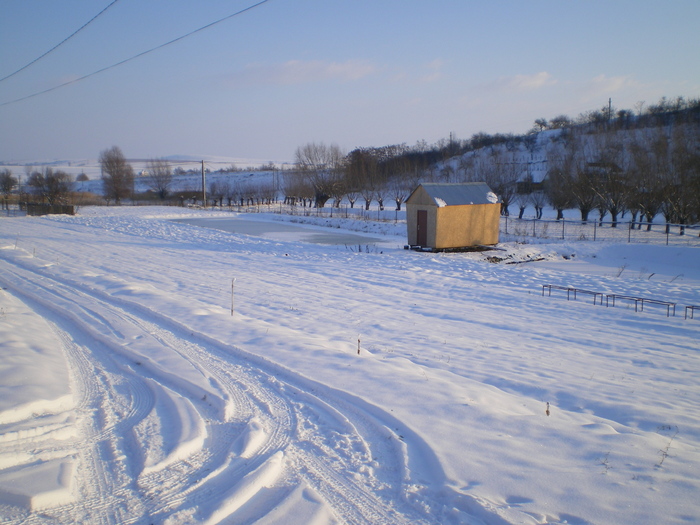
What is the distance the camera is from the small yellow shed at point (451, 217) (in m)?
23.0

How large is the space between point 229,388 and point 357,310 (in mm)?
5213

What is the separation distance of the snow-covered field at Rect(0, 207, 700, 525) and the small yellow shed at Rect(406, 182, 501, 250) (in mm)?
11332

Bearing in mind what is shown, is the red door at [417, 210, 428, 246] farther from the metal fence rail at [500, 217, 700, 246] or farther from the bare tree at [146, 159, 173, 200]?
the bare tree at [146, 159, 173, 200]

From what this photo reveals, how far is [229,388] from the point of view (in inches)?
217

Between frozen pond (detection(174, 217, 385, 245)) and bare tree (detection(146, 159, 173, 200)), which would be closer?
frozen pond (detection(174, 217, 385, 245))

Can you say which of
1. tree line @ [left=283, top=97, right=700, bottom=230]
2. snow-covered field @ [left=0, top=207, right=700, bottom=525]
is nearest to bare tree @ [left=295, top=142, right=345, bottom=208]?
tree line @ [left=283, top=97, right=700, bottom=230]

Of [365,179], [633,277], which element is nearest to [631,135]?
[365,179]

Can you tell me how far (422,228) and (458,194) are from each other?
8.40ft

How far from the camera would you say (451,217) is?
76.3ft

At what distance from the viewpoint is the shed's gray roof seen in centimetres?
2328

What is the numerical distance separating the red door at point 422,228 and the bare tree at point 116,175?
2440 inches

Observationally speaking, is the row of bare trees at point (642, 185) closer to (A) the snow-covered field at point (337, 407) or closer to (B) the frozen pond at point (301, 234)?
(B) the frozen pond at point (301, 234)

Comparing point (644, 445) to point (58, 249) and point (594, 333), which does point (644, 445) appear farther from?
point (58, 249)

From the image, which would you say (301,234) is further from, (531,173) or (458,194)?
(531,173)
